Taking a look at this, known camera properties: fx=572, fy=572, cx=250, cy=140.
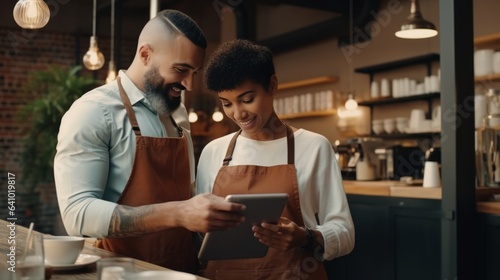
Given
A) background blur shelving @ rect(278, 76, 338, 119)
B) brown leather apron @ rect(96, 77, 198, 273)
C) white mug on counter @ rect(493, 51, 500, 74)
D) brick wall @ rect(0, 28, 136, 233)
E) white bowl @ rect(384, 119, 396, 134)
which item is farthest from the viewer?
background blur shelving @ rect(278, 76, 338, 119)

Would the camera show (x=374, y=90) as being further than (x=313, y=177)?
Yes

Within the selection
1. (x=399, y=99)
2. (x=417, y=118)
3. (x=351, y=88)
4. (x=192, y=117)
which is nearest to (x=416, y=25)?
(x=417, y=118)

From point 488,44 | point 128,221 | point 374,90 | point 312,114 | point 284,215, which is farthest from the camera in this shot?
point 312,114

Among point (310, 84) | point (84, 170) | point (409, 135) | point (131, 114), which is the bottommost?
point (84, 170)

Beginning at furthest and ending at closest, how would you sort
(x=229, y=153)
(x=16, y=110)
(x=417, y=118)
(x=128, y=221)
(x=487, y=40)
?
1. (x=16, y=110)
2. (x=417, y=118)
3. (x=487, y=40)
4. (x=229, y=153)
5. (x=128, y=221)

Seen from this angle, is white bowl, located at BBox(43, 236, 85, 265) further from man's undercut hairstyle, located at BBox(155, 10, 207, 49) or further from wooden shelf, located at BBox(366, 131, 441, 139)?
wooden shelf, located at BBox(366, 131, 441, 139)

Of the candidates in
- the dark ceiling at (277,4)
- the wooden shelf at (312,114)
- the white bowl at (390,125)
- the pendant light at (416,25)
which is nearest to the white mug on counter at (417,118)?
the white bowl at (390,125)

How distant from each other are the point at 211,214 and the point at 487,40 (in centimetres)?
496

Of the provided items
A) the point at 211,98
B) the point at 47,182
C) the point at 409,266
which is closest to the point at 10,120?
the point at 47,182

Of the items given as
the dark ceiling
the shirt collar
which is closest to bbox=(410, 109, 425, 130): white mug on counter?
the dark ceiling

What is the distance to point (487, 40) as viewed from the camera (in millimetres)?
5711

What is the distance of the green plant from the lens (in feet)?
20.7

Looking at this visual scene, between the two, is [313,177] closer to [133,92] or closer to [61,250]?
[133,92]

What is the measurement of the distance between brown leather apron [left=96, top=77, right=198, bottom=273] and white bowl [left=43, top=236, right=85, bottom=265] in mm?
307
